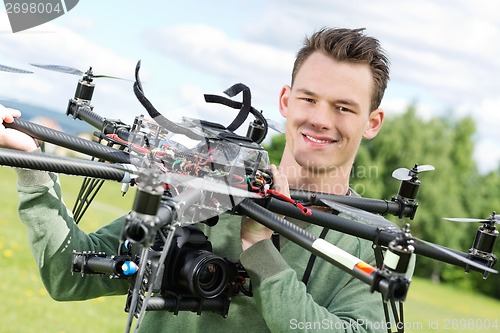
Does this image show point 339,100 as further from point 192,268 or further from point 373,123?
point 192,268

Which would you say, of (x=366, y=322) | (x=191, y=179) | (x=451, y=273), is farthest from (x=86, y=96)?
(x=451, y=273)

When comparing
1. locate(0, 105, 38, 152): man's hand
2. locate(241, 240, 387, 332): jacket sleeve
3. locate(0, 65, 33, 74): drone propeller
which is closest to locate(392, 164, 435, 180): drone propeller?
locate(241, 240, 387, 332): jacket sleeve

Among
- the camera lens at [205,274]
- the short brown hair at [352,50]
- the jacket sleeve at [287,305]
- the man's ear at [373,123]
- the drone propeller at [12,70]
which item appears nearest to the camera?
the camera lens at [205,274]

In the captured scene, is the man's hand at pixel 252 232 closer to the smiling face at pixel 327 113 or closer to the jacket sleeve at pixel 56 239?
the smiling face at pixel 327 113

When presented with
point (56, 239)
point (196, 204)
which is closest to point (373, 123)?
point (196, 204)

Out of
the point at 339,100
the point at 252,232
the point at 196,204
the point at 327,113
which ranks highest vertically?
the point at 339,100

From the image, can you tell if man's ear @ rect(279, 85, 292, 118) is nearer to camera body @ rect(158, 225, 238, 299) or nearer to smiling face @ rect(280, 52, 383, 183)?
smiling face @ rect(280, 52, 383, 183)

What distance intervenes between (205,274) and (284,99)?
85.1 inches

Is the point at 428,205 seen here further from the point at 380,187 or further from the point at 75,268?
the point at 75,268

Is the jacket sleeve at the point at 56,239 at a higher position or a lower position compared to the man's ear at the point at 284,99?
lower

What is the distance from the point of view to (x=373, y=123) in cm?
601

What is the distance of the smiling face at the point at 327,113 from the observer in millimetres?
5383

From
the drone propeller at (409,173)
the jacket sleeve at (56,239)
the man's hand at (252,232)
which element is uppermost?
the drone propeller at (409,173)

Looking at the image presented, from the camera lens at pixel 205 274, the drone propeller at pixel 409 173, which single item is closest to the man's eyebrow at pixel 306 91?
the drone propeller at pixel 409 173
